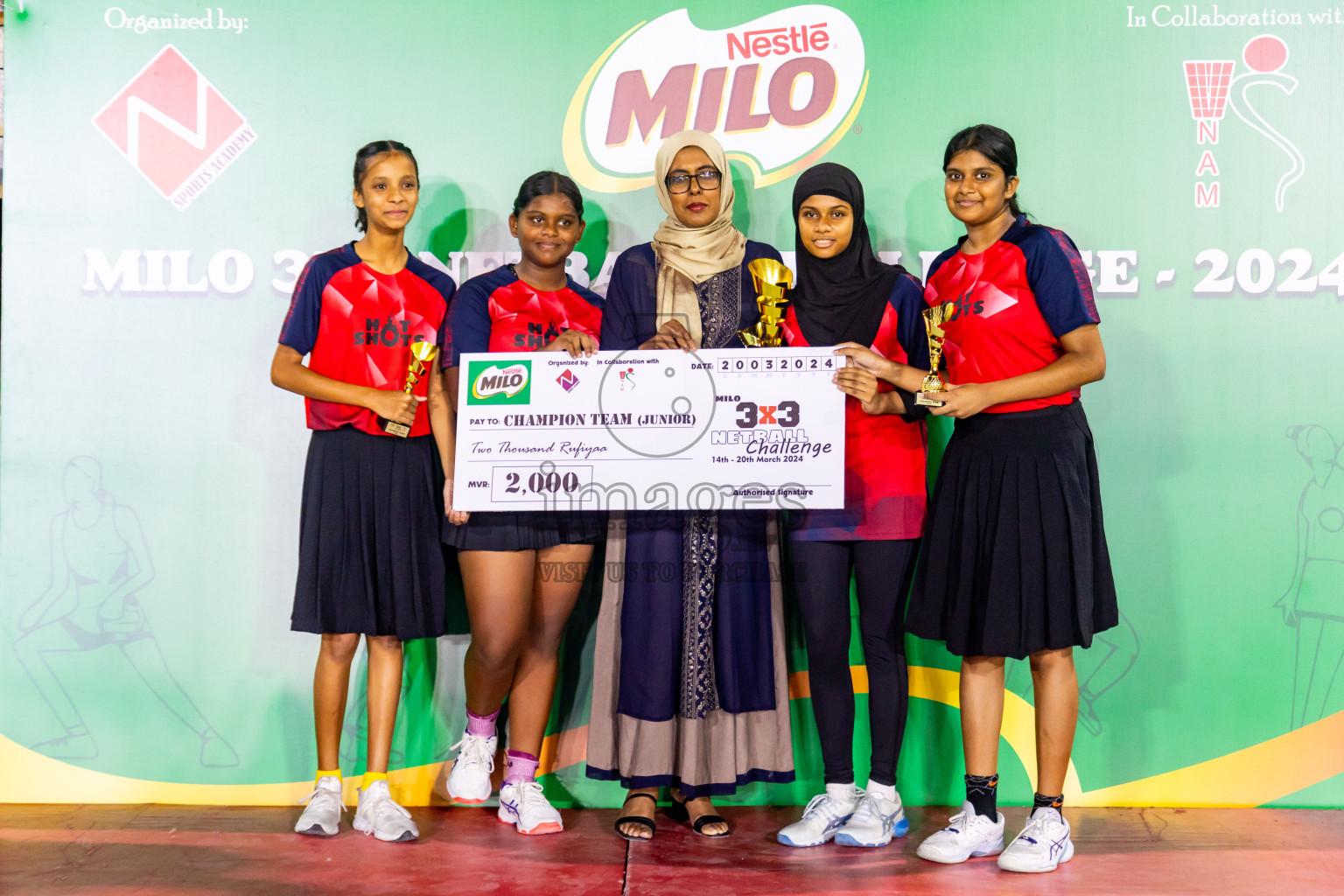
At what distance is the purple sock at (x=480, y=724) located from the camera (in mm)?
2890

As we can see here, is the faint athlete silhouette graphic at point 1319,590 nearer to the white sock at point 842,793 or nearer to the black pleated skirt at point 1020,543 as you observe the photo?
the black pleated skirt at point 1020,543

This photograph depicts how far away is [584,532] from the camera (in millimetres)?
2820

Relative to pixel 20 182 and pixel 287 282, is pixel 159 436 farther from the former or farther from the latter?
pixel 20 182

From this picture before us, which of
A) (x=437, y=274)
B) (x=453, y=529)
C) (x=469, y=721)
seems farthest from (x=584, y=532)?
(x=437, y=274)

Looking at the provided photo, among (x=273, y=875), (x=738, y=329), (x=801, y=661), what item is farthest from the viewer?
(x=801, y=661)

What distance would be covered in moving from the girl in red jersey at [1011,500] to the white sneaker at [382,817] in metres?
1.43

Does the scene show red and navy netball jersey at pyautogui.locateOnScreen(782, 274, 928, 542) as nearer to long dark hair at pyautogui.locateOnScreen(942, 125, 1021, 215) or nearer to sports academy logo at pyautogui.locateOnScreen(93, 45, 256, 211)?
long dark hair at pyautogui.locateOnScreen(942, 125, 1021, 215)

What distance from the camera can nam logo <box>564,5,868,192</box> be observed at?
3115 mm

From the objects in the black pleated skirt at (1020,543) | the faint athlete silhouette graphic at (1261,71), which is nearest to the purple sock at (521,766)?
the black pleated skirt at (1020,543)

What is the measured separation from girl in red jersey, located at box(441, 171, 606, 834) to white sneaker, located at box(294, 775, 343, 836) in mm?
322

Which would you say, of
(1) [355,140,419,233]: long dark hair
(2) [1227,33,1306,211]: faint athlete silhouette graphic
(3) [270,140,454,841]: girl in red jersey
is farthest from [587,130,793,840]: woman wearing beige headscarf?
(2) [1227,33,1306,211]: faint athlete silhouette graphic

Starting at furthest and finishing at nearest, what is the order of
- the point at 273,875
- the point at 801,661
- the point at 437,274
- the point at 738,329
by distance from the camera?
the point at 801,661
the point at 437,274
the point at 738,329
the point at 273,875

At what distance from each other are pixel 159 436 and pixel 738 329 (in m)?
1.92

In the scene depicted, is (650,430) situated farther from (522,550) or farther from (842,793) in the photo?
(842,793)
